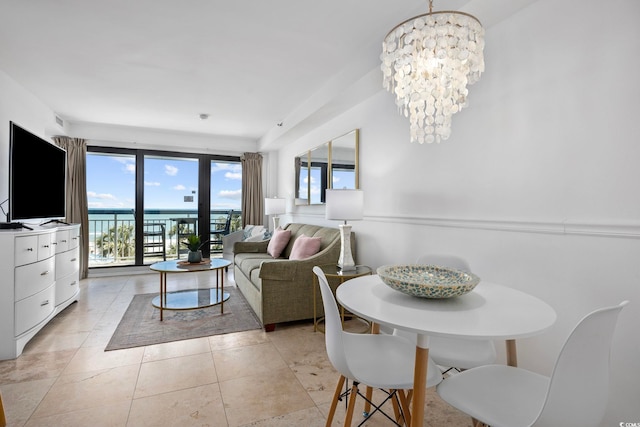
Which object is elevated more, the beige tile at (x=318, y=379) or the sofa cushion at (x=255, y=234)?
the sofa cushion at (x=255, y=234)

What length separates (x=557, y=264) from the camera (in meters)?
1.64

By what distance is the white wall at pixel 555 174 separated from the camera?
4.59 ft

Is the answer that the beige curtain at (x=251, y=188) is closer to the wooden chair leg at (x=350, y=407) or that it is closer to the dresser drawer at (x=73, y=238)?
the dresser drawer at (x=73, y=238)

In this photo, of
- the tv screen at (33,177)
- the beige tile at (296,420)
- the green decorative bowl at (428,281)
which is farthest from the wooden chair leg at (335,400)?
the tv screen at (33,177)

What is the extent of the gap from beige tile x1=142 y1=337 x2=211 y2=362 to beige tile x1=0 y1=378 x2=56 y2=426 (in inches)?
22.8

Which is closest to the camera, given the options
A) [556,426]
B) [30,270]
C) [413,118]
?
[556,426]

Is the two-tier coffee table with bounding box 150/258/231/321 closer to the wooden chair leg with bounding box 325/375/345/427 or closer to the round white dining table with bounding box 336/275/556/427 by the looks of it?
the wooden chair leg with bounding box 325/375/345/427

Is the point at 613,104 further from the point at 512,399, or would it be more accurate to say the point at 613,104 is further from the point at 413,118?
the point at 512,399

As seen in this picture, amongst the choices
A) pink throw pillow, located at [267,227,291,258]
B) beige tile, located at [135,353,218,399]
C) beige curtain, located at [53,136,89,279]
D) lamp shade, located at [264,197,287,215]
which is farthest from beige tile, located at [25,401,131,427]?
beige curtain, located at [53,136,89,279]

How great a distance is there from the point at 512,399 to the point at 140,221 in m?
5.81

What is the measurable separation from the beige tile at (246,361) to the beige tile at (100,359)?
609mm

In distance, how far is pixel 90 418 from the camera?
5.60 feet

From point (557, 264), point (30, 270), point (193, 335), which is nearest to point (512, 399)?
point (557, 264)

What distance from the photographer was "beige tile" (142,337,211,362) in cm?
244
